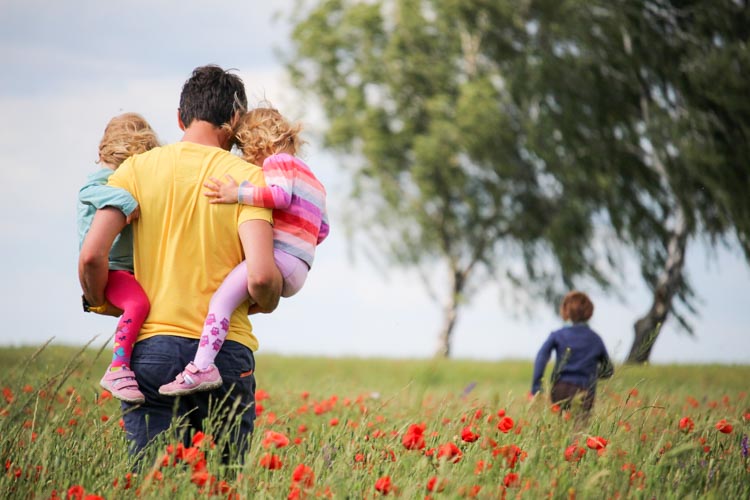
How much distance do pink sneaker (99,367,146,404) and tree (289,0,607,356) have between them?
1565 centimetres

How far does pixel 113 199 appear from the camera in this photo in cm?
300

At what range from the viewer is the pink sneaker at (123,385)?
3043 mm

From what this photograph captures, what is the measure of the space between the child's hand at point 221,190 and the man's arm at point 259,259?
0.38 ft

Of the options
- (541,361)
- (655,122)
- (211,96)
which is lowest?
(541,361)

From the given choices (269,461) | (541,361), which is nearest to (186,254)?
(269,461)

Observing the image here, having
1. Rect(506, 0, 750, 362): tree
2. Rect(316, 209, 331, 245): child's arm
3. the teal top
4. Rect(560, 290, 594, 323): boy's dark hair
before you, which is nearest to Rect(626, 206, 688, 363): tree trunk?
Rect(506, 0, 750, 362): tree

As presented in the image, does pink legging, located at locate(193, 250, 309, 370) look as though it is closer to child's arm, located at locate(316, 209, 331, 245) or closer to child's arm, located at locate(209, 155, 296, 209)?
child's arm, located at locate(209, 155, 296, 209)

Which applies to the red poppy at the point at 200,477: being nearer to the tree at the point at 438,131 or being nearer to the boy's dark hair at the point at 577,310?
the boy's dark hair at the point at 577,310

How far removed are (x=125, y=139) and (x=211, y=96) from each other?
2.47 ft

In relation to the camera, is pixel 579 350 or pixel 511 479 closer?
pixel 511 479

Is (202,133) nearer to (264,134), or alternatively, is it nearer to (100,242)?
(264,134)

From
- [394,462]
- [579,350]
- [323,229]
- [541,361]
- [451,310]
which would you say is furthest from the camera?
[451,310]

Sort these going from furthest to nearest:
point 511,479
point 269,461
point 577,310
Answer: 1. point 577,310
2. point 511,479
3. point 269,461

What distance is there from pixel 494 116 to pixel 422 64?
3.07m
